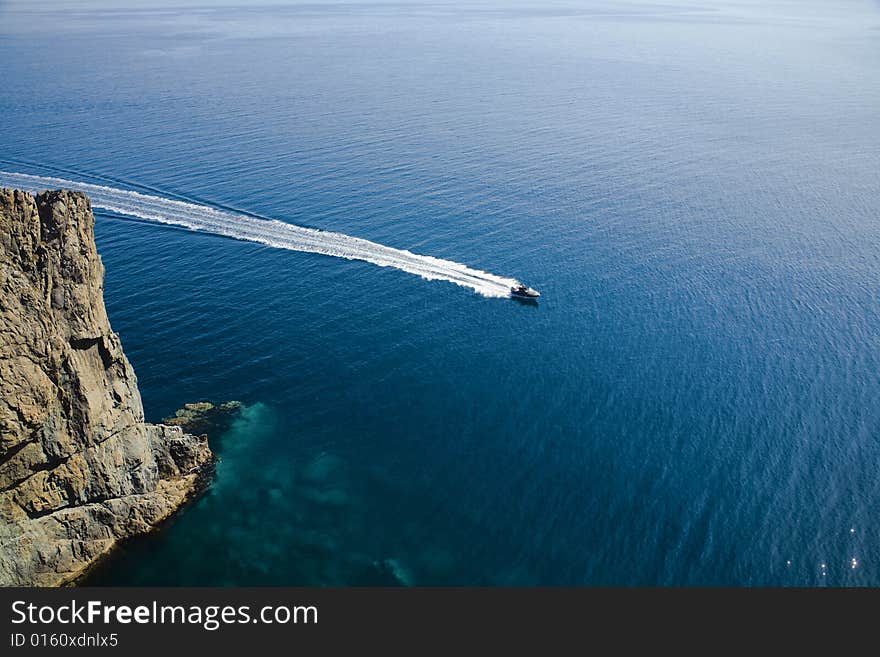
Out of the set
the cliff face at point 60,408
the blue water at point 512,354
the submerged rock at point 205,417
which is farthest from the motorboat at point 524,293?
the cliff face at point 60,408

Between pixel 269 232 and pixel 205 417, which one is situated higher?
pixel 269 232

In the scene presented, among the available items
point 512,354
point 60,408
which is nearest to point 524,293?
point 512,354

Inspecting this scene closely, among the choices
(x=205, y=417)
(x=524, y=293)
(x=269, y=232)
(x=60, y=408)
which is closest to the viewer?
(x=60, y=408)

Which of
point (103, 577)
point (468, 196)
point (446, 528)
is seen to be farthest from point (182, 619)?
point (468, 196)

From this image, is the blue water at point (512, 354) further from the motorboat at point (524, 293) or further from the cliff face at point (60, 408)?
the cliff face at point (60, 408)

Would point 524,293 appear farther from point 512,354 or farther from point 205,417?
point 205,417

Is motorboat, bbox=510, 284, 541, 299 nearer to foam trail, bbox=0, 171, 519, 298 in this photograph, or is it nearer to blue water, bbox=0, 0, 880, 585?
foam trail, bbox=0, 171, 519, 298
